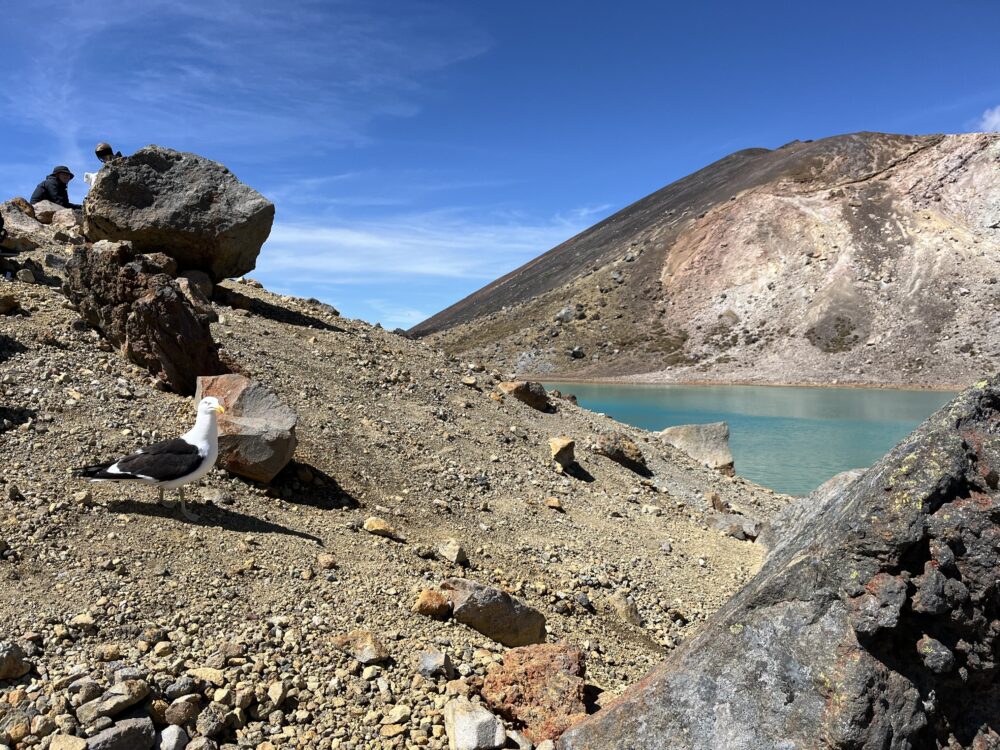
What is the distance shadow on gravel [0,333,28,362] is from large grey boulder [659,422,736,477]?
14.5 metres

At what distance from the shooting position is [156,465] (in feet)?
22.7

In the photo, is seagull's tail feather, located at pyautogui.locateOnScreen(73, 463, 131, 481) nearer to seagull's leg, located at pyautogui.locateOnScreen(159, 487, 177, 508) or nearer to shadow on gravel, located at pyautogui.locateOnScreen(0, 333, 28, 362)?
seagull's leg, located at pyautogui.locateOnScreen(159, 487, 177, 508)

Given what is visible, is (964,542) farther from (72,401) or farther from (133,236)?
(133,236)

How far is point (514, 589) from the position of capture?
8.56 m

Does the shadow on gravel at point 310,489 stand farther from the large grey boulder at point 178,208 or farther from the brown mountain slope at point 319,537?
the large grey boulder at point 178,208

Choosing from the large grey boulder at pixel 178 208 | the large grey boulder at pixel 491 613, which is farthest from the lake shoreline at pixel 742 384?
the large grey boulder at pixel 491 613

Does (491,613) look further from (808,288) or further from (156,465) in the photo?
(808,288)

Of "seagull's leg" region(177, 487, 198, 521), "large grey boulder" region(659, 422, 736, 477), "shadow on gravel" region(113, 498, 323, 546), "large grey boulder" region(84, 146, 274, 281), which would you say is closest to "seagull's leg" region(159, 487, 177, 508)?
"shadow on gravel" region(113, 498, 323, 546)

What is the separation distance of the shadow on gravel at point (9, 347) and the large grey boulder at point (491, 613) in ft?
22.3

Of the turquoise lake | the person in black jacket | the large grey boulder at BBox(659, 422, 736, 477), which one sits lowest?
the turquoise lake

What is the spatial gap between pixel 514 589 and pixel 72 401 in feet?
19.1

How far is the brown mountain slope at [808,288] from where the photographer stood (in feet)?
228

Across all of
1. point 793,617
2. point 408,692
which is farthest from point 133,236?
point 793,617

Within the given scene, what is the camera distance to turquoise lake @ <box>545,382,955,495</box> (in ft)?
81.4
